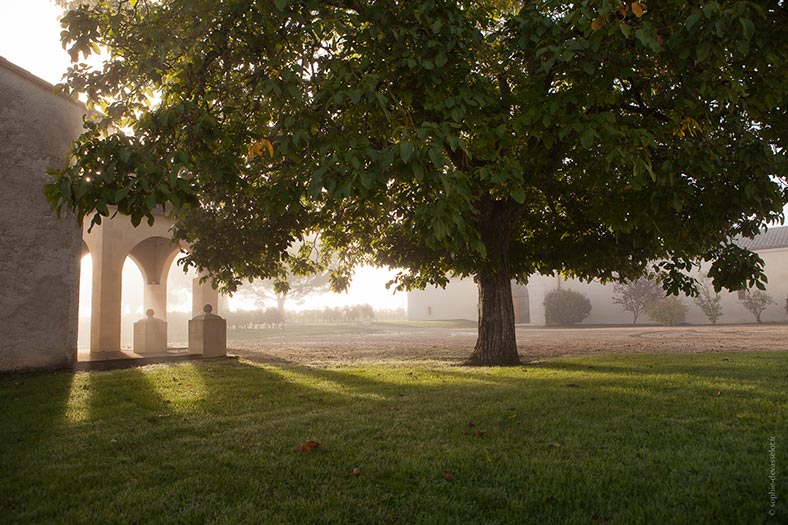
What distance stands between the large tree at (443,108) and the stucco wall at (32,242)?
269cm

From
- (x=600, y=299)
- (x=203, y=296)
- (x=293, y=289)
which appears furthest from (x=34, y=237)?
(x=293, y=289)

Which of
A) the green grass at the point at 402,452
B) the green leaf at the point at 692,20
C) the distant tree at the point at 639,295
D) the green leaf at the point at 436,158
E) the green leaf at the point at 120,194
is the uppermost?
the green leaf at the point at 692,20

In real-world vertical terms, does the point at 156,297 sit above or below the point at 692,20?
below

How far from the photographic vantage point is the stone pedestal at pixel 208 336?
14188 mm

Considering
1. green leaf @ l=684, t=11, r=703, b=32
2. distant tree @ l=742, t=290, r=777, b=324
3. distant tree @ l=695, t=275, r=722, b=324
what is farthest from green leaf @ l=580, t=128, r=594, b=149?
distant tree @ l=742, t=290, r=777, b=324

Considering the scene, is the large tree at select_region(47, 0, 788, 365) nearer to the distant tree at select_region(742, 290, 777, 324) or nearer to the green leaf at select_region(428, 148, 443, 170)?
the green leaf at select_region(428, 148, 443, 170)

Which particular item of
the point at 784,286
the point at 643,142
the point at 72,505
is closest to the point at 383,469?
the point at 72,505

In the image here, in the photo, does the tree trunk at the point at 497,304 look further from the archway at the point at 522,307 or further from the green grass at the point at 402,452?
the archway at the point at 522,307

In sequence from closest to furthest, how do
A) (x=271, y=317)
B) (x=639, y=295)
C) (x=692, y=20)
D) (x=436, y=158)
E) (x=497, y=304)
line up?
(x=692, y=20) < (x=436, y=158) < (x=497, y=304) < (x=639, y=295) < (x=271, y=317)

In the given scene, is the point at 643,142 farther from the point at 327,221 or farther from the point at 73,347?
the point at 73,347

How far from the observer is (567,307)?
116 ft

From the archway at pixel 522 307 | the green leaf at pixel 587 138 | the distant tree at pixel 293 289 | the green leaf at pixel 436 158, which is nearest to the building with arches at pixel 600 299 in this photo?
the archway at pixel 522 307

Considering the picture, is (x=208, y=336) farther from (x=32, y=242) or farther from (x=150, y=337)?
(x=32, y=242)

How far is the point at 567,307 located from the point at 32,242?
103ft
